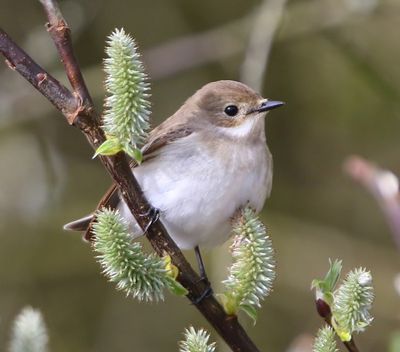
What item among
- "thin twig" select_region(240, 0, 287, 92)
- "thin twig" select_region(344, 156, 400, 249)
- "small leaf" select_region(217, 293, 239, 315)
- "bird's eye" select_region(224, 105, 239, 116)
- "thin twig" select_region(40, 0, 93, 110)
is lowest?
"small leaf" select_region(217, 293, 239, 315)

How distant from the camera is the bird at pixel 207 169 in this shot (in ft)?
13.6

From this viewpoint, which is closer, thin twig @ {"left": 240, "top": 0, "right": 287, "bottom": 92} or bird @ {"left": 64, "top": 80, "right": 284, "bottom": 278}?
bird @ {"left": 64, "top": 80, "right": 284, "bottom": 278}

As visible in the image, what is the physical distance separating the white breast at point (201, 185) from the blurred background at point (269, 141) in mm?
2803

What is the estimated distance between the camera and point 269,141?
27.5 ft

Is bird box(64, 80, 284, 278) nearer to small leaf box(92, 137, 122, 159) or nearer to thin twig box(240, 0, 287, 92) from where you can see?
small leaf box(92, 137, 122, 159)

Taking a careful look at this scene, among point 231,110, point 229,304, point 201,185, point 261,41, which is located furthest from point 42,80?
point 261,41

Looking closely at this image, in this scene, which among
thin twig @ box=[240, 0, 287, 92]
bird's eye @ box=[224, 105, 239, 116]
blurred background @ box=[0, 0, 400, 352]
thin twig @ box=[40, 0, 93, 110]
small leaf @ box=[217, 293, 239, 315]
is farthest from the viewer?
blurred background @ box=[0, 0, 400, 352]

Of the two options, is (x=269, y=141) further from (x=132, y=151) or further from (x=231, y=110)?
(x=132, y=151)

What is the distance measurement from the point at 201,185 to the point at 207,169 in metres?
0.09

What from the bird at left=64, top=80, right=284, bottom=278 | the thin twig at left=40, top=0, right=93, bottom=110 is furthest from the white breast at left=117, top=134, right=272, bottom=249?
the thin twig at left=40, top=0, right=93, bottom=110

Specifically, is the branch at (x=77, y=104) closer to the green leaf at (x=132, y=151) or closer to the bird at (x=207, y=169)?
the green leaf at (x=132, y=151)

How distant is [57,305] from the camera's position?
324 inches

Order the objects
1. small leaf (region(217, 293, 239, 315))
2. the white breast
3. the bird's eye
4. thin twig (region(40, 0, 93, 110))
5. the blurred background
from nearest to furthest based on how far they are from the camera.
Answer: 1. thin twig (region(40, 0, 93, 110))
2. small leaf (region(217, 293, 239, 315))
3. the white breast
4. the bird's eye
5. the blurred background

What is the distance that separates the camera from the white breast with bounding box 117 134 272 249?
4133 mm
